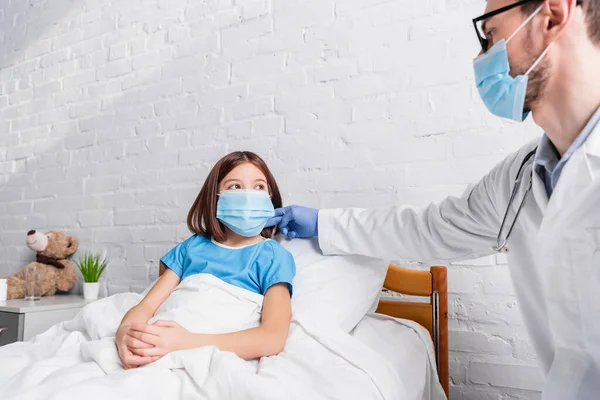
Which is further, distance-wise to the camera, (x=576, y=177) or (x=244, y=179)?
(x=244, y=179)

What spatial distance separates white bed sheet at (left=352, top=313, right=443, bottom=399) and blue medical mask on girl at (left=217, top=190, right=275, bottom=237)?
0.42 metres

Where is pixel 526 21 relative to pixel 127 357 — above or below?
above

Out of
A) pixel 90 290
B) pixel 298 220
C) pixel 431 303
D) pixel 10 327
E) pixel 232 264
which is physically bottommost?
pixel 10 327

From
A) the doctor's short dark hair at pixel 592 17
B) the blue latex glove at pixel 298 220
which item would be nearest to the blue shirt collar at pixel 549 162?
the doctor's short dark hair at pixel 592 17

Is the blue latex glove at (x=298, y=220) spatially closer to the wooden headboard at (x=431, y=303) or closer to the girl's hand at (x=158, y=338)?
the wooden headboard at (x=431, y=303)

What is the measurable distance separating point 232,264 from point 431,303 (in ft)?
2.05

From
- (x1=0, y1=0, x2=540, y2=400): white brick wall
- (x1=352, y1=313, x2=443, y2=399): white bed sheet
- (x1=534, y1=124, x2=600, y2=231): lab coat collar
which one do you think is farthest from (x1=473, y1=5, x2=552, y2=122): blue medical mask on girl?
(x1=352, y1=313, x2=443, y2=399): white bed sheet

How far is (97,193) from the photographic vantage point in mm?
2461

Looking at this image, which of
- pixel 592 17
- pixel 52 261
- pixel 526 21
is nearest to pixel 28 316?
pixel 52 261

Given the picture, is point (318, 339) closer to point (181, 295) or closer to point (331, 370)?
point (331, 370)

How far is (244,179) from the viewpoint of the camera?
1499 mm

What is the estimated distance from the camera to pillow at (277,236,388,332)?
53.5 inches

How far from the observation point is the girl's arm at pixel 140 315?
1.04 meters

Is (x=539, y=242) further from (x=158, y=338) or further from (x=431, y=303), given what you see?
(x=158, y=338)
